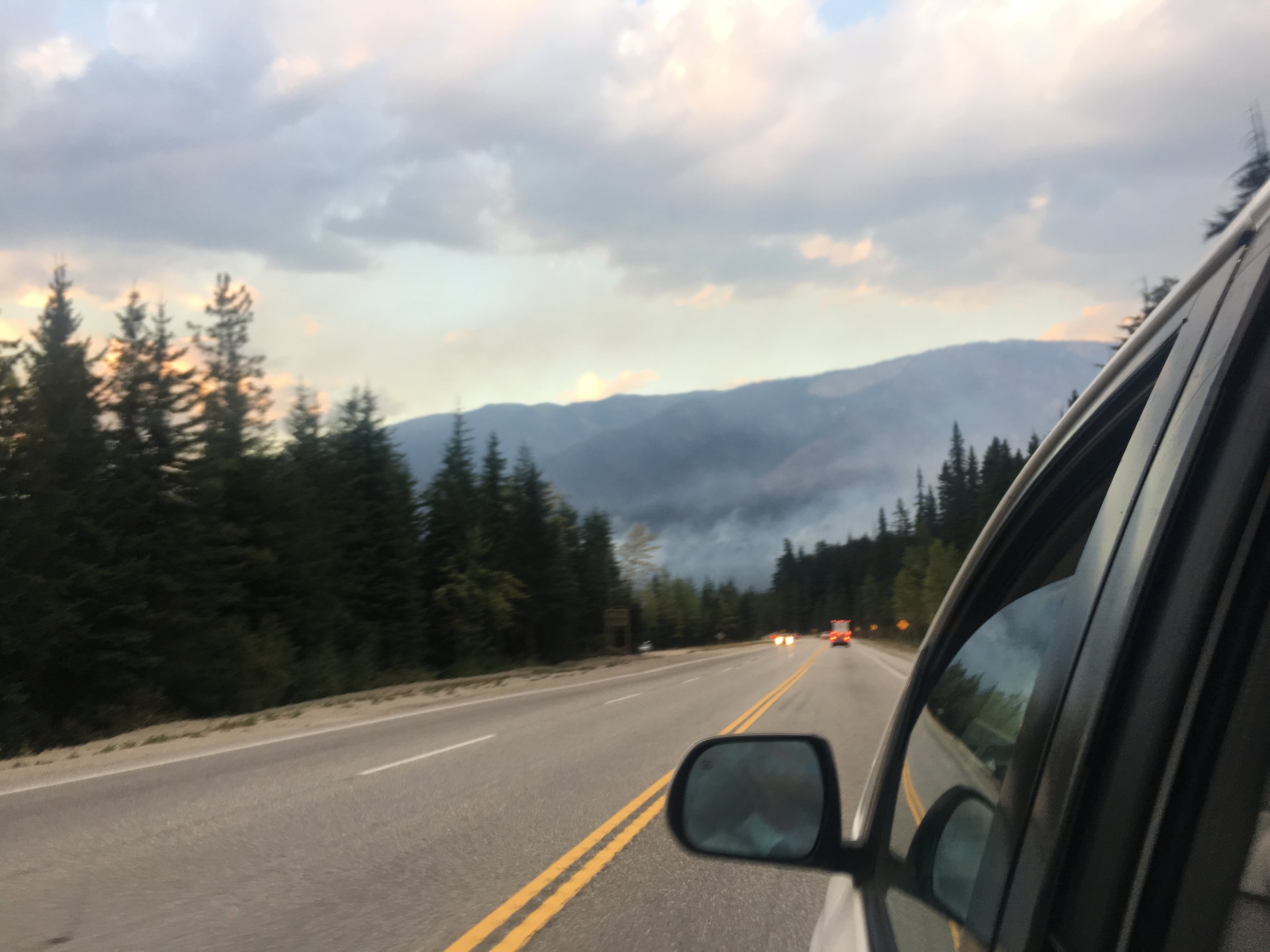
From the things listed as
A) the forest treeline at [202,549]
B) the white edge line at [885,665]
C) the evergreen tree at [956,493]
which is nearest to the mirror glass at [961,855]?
the white edge line at [885,665]

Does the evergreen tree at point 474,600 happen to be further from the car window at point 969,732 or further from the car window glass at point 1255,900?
the car window glass at point 1255,900

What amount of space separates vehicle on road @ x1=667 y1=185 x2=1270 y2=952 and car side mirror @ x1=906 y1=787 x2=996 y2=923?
15 millimetres

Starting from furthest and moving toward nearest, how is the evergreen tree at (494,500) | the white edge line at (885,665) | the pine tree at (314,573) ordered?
the evergreen tree at (494,500) < the pine tree at (314,573) < the white edge line at (885,665)

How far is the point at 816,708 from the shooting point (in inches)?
728

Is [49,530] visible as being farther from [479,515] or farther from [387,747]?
[479,515]

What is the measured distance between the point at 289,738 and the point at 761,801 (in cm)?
1485

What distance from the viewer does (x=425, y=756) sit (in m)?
12.8

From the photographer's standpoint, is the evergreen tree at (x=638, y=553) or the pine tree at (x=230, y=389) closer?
the pine tree at (x=230, y=389)

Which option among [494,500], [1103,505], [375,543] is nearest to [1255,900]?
[1103,505]

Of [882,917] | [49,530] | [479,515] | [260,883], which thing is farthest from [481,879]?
[479,515]

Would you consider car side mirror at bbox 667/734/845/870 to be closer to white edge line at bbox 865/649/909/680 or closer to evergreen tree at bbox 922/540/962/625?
white edge line at bbox 865/649/909/680

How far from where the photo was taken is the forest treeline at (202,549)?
27.6 meters

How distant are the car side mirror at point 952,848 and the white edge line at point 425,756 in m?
9.85

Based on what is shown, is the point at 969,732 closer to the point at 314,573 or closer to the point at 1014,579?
the point at 1014,579
